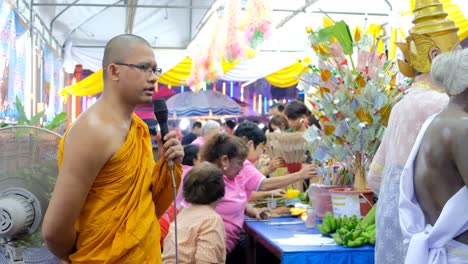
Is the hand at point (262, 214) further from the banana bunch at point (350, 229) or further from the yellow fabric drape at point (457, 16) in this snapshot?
the yellow fabric drape at point (457, 16)

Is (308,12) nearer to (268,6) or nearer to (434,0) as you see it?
(268,6)

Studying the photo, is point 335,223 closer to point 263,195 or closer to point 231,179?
A: point 231,179

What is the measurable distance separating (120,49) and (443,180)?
114 centimetres

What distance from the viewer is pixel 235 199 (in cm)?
424

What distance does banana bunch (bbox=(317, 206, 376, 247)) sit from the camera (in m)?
3.15

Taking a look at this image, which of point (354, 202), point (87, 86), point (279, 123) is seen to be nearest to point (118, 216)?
point (354, 202)

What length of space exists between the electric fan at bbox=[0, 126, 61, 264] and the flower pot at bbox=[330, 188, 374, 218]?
1783 millimetres

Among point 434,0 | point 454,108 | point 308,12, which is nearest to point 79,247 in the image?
point 454,108

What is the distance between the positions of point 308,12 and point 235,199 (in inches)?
342

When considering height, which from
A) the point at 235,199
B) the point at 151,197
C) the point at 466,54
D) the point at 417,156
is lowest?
the point at 235,199

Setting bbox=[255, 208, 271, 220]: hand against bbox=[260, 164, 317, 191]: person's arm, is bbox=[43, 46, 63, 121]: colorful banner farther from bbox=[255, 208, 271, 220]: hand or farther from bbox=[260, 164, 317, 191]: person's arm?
bbox=[255, 208, 271, 220]: hand

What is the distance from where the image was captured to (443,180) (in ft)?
6.75

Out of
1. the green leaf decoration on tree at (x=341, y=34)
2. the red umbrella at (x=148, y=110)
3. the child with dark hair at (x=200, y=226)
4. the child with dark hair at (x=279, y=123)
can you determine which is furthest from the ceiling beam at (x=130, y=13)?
the child with dark hair at (x=200, y=226)

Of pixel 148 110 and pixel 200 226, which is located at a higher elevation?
pixel 200 226
